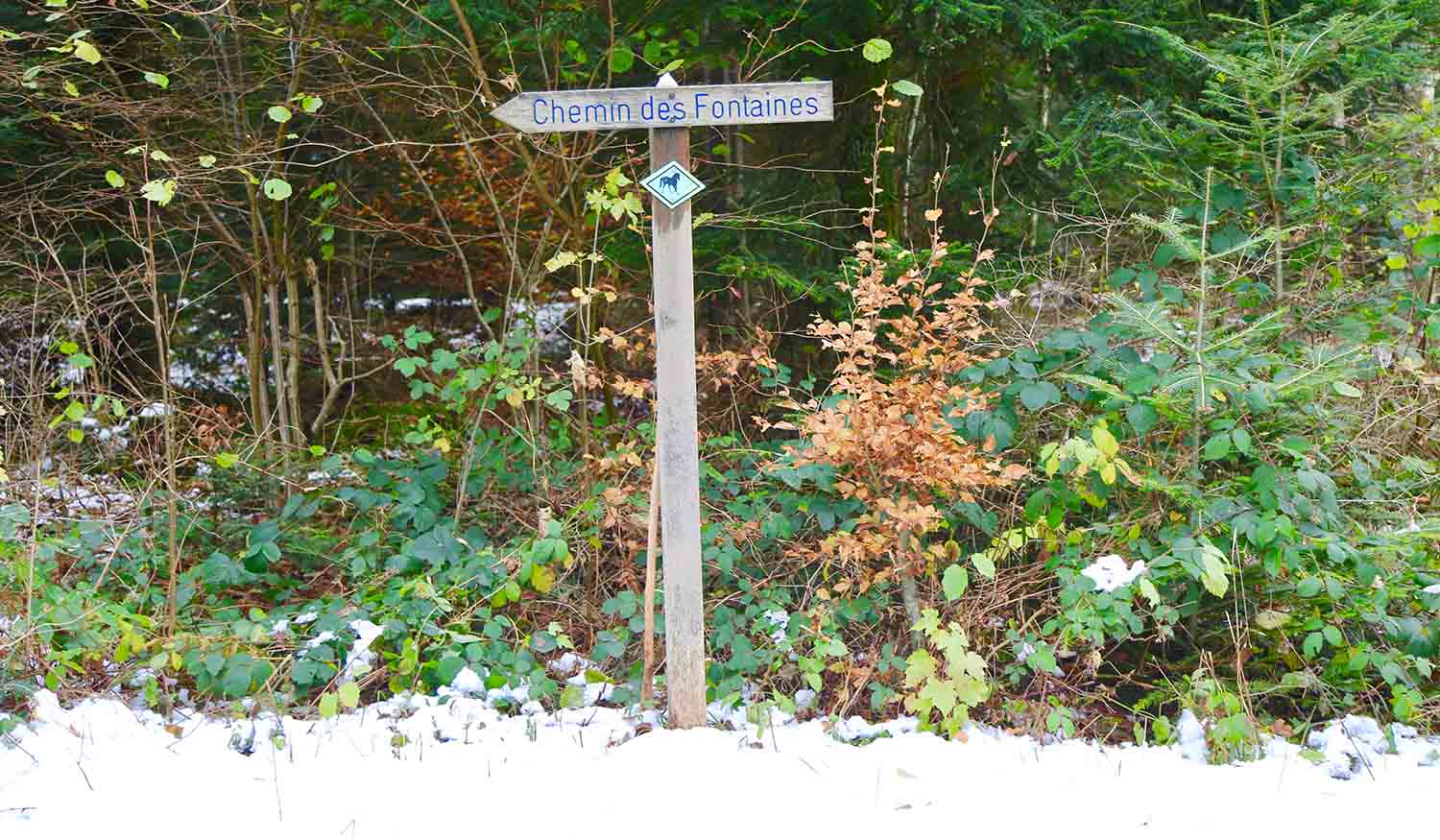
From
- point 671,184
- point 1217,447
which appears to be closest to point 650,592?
point 671,184

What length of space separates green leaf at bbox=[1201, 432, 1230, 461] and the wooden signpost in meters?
1.92

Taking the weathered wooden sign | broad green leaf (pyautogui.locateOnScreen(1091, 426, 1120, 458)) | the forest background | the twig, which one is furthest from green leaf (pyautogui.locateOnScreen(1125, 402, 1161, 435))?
the twig

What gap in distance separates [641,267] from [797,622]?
3.12 m

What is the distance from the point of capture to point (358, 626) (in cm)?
459

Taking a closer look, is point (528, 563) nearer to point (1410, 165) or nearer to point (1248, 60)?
point (1248, 60)

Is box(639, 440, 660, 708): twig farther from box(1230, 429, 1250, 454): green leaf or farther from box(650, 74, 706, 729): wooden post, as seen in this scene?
box(1230, 429, 1250, 454): green leaf

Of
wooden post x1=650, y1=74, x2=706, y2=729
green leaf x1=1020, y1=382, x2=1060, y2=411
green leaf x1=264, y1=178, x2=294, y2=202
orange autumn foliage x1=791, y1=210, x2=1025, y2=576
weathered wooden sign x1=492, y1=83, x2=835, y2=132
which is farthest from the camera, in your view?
green leaf x1=264, y1=178, x2=294, y2=202

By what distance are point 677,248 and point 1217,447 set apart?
Answer: 217cm

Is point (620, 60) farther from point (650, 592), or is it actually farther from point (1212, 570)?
point (1212, 570)

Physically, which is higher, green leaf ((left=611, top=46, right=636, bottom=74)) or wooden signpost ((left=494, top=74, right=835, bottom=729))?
green leaf ((left=611, top=46, right=636, bottom=74))

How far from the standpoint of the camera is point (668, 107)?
12.4 feet

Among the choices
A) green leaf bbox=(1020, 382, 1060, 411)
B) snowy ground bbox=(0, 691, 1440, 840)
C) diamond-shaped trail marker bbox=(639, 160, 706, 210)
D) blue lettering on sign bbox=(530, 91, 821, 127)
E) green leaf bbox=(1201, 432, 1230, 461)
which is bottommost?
snowy ground bbox=(0, 691, 1440, 840)

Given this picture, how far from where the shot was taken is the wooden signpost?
12.4 feet

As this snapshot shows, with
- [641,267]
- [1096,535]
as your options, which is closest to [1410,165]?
[1096,535]
